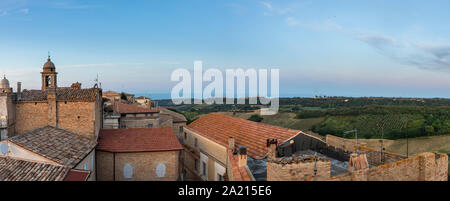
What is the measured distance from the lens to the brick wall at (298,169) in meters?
7.12

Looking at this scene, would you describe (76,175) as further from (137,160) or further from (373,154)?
(373,154)

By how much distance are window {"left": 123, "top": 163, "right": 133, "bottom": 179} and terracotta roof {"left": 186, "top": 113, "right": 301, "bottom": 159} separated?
212 inches

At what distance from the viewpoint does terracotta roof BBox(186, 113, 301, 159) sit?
46.2ft

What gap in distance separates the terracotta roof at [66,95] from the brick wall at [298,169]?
13.2 m

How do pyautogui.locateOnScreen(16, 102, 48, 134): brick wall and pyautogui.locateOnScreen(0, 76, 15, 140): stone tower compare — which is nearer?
pyautogui.locateOnScreen(0, 76, 15, 140): stone tower

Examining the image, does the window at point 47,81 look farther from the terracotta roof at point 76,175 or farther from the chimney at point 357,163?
the chimney at point 357,163

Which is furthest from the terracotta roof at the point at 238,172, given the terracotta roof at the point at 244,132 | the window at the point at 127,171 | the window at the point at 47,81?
the window at the point at 47,81

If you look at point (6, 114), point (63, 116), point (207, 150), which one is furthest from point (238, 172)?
point (6, 114)

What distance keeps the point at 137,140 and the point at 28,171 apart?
6.96m

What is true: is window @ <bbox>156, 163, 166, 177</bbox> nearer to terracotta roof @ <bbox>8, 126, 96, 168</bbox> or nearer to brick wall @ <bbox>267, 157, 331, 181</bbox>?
terracotta roof @ <bbox>8, 126, 96, 168</bbox>

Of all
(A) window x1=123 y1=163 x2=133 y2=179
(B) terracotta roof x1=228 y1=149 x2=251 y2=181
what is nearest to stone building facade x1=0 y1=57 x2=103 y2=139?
(A) window x1=123 y1=163 x2=133 y2=179

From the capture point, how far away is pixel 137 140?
16688 millimetres
